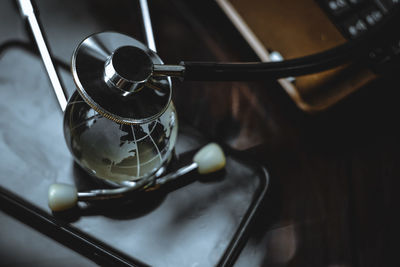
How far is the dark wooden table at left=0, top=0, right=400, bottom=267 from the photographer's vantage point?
1.22ft

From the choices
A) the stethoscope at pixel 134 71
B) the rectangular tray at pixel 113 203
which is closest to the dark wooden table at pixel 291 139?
the rectangular tray at pixel 113 203

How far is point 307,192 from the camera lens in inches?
15.3

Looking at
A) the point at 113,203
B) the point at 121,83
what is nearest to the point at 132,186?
the point at 113,203

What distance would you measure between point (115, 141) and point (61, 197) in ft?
0.29

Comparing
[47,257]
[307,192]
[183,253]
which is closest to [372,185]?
[307,192]

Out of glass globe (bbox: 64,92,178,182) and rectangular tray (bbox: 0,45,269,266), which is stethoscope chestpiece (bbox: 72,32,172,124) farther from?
rectangular tray (bbox: 0,45,269,266)

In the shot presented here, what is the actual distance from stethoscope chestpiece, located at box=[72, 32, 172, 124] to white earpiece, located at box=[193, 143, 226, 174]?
0.12 metres

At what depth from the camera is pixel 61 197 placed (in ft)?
1.03

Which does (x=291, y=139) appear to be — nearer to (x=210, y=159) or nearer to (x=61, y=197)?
(x=210, y=159)

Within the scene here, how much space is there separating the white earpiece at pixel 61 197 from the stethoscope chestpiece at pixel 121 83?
0.40ft

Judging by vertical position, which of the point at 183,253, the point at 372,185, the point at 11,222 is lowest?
the point at 372,185

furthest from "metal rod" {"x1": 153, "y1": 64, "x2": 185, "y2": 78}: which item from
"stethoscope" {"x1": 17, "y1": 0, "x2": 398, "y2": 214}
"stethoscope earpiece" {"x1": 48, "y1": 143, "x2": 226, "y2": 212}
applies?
"stethoscope earpiece" {"x1": 48, "y1": 143, "x2": 226, "y2": 212}

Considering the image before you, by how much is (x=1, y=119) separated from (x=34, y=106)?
0.10 ft

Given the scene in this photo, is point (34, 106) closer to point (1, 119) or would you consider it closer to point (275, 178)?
point (1, 119)
